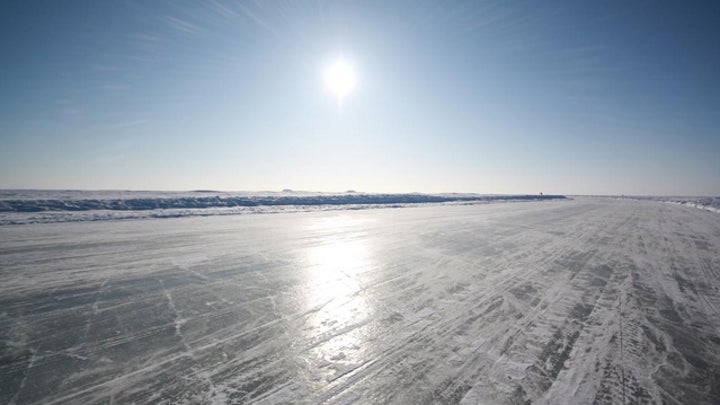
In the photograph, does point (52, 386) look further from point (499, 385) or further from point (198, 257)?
point (198, 257)

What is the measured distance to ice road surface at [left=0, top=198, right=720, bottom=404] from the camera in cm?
213

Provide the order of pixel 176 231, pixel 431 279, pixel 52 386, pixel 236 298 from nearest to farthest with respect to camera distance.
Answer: pixel 52 386 → pixel 236 298 → pixel 431 279 → pixel 176 231

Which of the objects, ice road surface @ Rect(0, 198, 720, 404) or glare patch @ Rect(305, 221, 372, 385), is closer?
ice road surface @ Rect(0, 198, 720, 404)

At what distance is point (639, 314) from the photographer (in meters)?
3.54

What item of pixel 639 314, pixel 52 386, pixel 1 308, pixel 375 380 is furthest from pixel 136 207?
pixel 639 314

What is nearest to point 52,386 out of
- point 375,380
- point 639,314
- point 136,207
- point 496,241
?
point 375,380

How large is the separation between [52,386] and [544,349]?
3.99 metres

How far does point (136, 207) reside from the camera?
15953 millimetres

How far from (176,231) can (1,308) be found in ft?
18.9

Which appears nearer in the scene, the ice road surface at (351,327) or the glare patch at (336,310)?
the ice road surface at (351,327)

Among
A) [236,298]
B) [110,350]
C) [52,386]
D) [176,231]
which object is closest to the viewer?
[52,386]

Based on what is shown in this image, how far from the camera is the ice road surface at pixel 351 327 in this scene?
7.00 feet

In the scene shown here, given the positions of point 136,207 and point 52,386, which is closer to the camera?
point 52,386

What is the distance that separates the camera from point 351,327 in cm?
309
